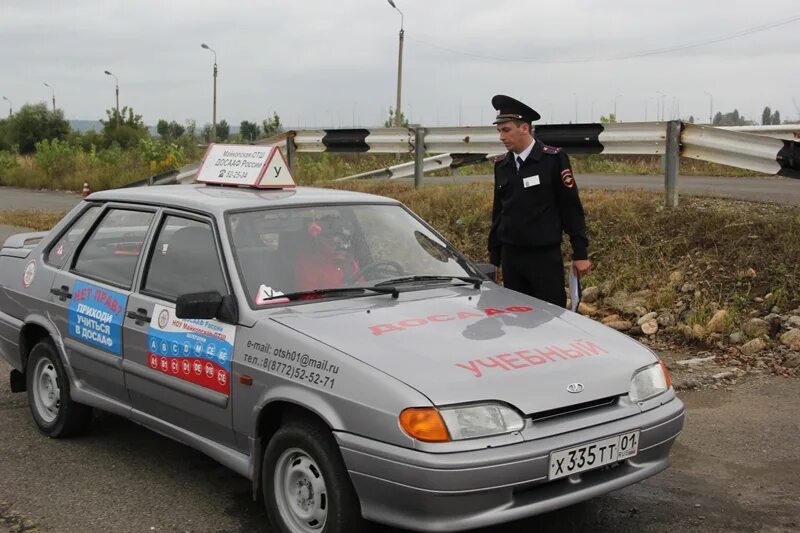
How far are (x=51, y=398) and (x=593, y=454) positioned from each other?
3.47m

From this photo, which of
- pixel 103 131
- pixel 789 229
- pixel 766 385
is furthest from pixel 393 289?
pixel 103 131

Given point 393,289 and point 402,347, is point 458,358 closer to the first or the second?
point 402,347

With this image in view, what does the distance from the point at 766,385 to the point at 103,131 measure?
57387mm

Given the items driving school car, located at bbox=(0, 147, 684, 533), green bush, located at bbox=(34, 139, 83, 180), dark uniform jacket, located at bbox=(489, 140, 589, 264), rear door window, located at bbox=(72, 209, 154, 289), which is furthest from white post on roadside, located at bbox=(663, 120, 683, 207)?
green bush, located at bbox=(34, 139, 83, 180)

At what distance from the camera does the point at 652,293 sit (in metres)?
7.92

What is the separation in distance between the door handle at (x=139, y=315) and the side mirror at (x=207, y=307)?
1.91ft

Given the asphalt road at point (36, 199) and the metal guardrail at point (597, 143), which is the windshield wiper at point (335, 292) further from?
the asphalt road at point (36, 199)

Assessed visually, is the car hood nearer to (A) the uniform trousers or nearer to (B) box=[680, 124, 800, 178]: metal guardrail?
(A) the uniform trousers

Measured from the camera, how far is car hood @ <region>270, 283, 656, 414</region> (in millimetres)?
3580

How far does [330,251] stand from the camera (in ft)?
15.4

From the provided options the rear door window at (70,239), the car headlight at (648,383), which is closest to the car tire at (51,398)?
the rear door window at (70,239)

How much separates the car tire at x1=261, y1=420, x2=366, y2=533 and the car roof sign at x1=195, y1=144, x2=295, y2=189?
75.8 inches

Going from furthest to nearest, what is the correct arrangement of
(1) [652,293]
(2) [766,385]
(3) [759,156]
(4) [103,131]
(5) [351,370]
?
(4) [103,131] → (3) [759,156] → (1) [652,293] → (2) [766,385] → (5) [351,370]

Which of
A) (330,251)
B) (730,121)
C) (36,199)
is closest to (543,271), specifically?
(330,251)
